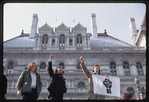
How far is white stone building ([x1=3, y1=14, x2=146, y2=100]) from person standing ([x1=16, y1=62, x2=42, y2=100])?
13.8 metres

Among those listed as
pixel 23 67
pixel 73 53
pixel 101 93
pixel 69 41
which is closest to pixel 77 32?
pixel 69 41

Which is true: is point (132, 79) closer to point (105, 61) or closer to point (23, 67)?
Result: point (105, 61)

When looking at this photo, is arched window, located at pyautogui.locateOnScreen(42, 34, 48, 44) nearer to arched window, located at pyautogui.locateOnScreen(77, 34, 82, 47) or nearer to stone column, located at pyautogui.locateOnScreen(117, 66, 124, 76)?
arched window, located at pyautogui.locateOnScreen(77, 34, 82, 47)

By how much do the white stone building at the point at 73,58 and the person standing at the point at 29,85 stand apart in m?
13.8

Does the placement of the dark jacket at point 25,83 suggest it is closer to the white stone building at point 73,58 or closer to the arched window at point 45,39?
the white stone building at point 73,58

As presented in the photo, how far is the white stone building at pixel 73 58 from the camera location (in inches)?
857

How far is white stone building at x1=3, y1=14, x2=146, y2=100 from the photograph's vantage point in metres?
21.8

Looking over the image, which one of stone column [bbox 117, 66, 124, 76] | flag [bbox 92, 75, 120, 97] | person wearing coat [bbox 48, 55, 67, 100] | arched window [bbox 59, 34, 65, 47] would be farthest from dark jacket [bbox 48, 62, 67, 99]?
arched window [bbox 59, 34, 65, 47]

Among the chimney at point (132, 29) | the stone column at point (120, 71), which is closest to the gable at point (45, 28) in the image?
the stone column at point (120, 71)

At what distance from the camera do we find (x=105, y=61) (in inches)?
913

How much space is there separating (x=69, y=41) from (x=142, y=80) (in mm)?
10542

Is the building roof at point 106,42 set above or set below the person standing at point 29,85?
above

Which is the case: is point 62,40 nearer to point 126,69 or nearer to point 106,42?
point 106,42

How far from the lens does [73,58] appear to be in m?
23.3
